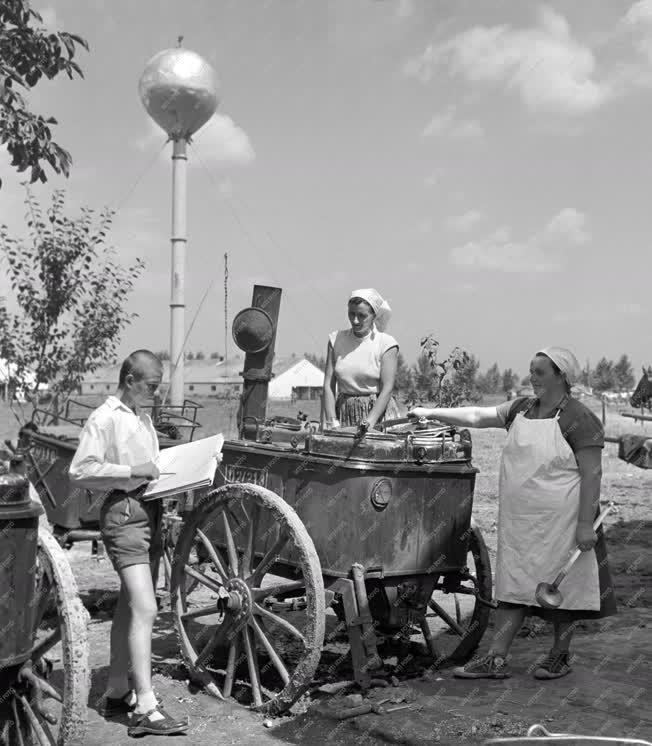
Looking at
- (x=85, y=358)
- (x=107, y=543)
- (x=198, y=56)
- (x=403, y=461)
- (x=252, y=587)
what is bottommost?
(x=252, y=587)

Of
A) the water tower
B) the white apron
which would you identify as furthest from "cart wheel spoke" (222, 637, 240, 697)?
the water tower

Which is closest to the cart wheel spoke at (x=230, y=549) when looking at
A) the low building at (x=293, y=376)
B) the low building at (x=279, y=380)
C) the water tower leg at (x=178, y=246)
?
the water tower leg at (x=178, y=246)

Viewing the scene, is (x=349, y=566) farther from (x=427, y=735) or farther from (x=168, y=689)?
(x=168, y=689)

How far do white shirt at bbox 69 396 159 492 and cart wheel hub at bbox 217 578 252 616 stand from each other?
2.64 feet

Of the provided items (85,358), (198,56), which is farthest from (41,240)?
(198,56)

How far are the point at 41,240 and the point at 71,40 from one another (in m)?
5.41

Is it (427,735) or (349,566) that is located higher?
(349,566)

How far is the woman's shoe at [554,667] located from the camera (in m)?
4.41

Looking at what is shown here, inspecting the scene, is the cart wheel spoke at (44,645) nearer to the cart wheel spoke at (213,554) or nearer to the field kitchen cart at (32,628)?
the field kitchen cart at (32,628)

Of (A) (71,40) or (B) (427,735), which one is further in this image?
(A) (71,40)

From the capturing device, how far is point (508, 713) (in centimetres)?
386

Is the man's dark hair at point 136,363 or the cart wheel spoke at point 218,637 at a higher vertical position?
the man's dark hair at point 136,363

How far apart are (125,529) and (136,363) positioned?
759 millimetres

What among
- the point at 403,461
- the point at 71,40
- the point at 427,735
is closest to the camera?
the point at 427,735
